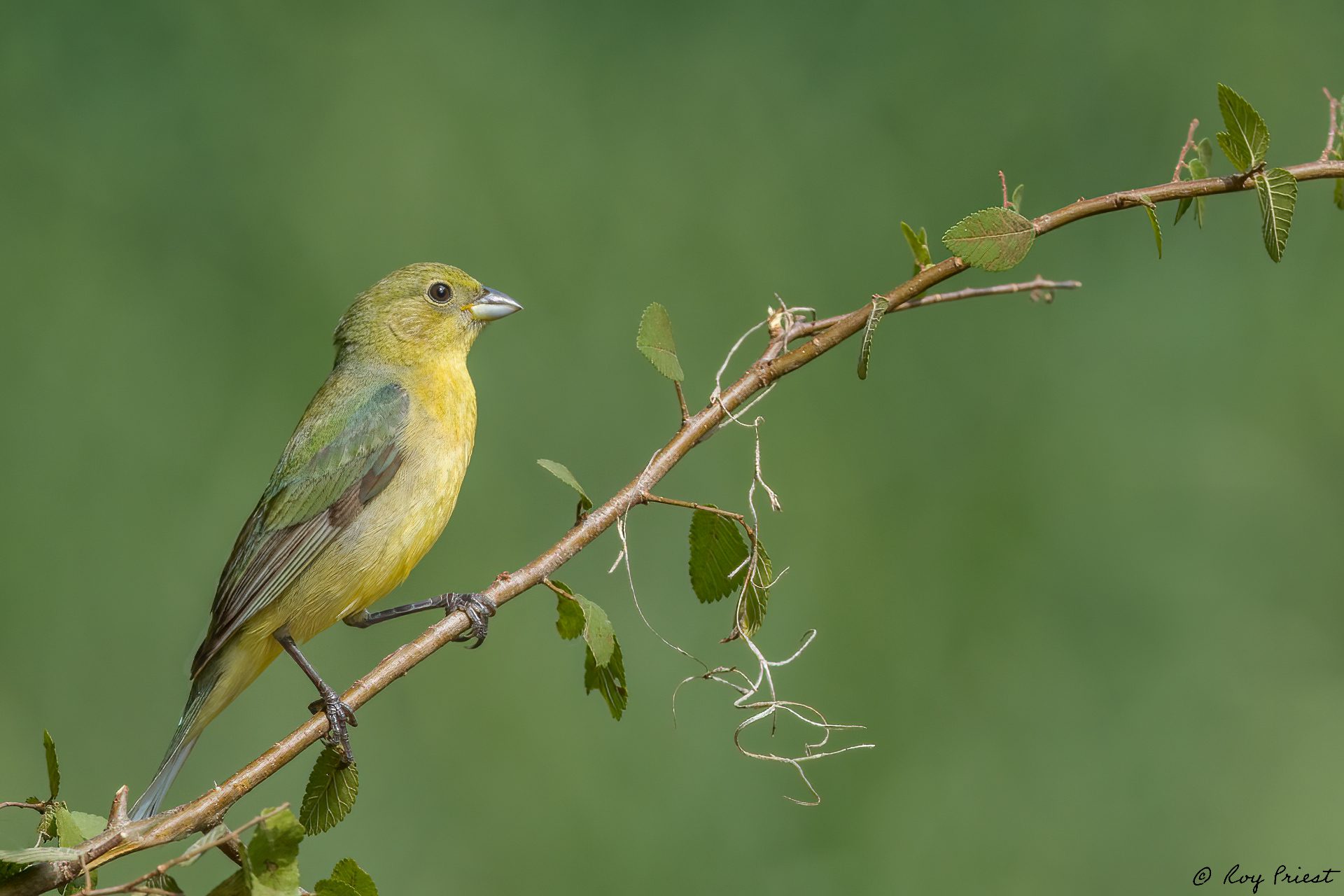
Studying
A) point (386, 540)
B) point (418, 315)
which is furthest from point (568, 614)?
point (418, 315)

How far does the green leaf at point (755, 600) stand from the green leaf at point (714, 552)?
0.03 metres

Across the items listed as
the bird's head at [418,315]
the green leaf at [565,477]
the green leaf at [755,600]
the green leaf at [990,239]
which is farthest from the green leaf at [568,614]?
the bird's head at [418,315]

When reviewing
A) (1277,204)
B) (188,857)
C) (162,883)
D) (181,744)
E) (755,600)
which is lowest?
(181,744)

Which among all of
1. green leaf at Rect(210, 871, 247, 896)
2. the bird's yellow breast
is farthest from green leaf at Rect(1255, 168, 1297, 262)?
the bird's yellow breast

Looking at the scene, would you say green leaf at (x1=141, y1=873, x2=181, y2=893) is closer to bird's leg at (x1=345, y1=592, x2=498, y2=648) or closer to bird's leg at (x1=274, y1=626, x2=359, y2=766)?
bird's leg at (x1=274, y1=626, x2=359, y2=766)

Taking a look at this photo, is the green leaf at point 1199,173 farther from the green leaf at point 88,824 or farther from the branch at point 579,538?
the green leaf at point 88,824

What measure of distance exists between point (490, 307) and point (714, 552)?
4.75ft

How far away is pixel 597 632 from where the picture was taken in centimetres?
169

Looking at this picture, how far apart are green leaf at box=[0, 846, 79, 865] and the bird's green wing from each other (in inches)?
48.7

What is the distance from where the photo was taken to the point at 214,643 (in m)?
2.52

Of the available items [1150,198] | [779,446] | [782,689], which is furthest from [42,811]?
[779,446]

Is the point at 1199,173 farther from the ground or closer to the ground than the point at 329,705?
farther from the ground

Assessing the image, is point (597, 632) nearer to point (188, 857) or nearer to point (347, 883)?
point (347, 883)

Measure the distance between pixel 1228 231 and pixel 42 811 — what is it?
4.35 m
